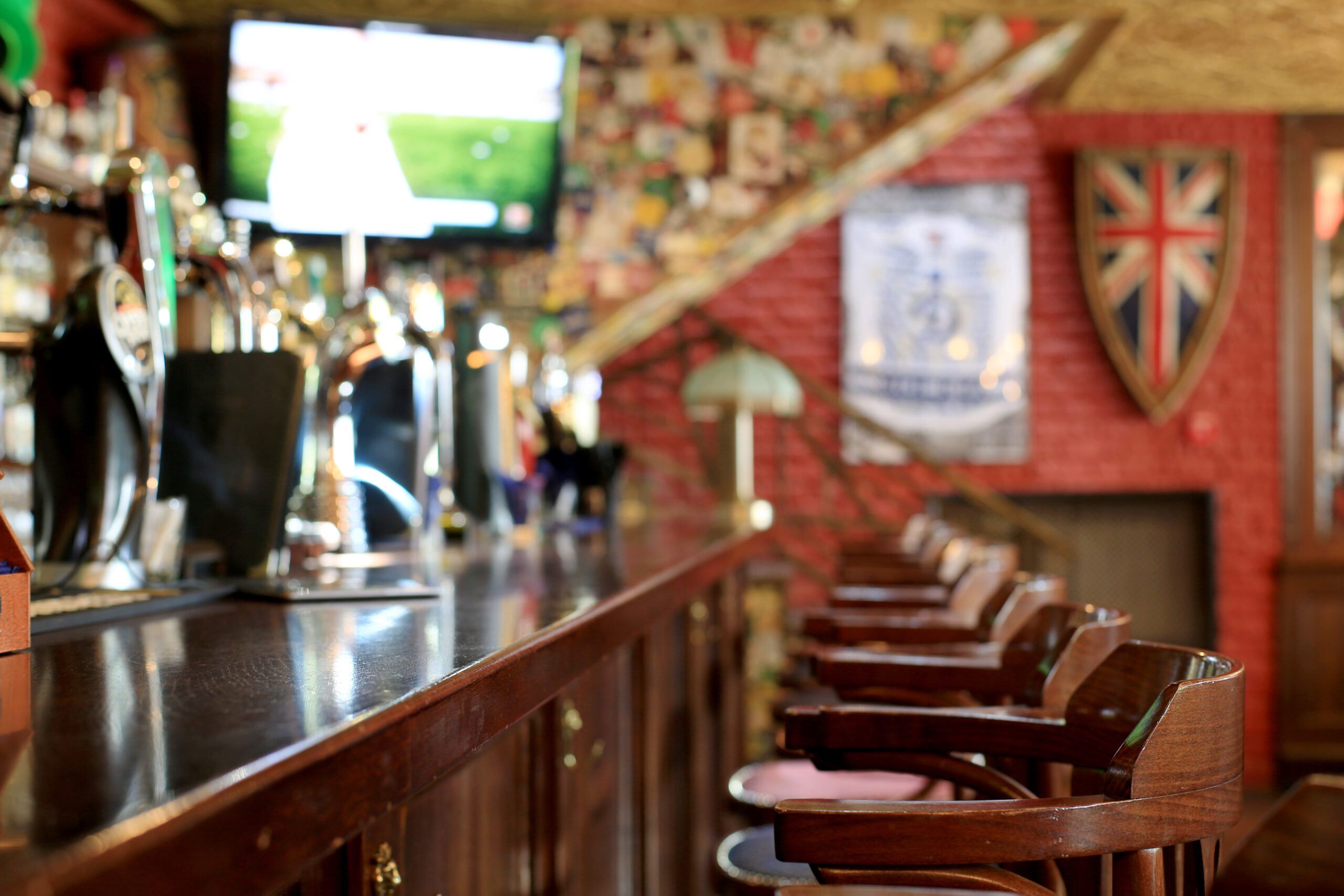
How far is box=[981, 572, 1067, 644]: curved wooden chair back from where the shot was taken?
169 cm

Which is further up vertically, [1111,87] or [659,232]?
[1111,87]

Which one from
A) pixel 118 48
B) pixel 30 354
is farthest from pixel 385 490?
pixel 118 48

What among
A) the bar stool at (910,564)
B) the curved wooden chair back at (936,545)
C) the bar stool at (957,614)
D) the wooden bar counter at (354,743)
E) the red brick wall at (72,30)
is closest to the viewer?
the wooden bar counter at (354,743)

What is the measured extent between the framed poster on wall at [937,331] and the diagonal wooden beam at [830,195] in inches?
13.3

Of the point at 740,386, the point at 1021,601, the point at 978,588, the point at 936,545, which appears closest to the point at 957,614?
the point at 978,588

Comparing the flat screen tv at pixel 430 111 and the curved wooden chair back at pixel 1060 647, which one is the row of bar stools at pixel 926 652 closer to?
the curved wooden chair back at pixel 1060 647

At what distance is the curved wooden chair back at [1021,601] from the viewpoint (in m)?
1.69

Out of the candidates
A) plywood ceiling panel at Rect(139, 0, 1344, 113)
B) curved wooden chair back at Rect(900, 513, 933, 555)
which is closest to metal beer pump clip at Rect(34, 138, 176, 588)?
curved wooden chair back at Rect(900, 513, 933, 555)

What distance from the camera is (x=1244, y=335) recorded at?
646 cm

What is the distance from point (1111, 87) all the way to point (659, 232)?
2.81 meters

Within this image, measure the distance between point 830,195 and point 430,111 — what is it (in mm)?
2002

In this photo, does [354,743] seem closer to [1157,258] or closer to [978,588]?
[978,588]

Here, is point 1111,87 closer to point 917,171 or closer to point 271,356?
point 917,171

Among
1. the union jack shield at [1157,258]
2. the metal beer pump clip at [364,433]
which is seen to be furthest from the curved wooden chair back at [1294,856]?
the union jack shield at [1157,258]
